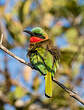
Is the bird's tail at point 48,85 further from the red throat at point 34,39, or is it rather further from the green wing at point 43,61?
the red throat at point 34,39

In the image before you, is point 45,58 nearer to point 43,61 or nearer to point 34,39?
point 43,61

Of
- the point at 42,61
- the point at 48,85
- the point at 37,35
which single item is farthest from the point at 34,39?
the point at 48,85

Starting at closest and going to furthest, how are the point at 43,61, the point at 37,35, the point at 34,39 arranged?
the point at 43,61 → the point at 34,39 → the point at 37,35

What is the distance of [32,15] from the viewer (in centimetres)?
534

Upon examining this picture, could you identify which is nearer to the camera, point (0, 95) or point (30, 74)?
point (0, 95)

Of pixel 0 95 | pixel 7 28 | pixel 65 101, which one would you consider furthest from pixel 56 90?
pixel 7 28

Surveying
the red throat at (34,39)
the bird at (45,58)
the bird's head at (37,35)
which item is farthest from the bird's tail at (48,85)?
the bird's head at (37,35)

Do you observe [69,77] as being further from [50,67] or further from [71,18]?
[50,67]

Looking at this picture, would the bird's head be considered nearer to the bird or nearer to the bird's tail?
the bird

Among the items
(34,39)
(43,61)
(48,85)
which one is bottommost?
(48,85)

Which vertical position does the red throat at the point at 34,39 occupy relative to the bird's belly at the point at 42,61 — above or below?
above

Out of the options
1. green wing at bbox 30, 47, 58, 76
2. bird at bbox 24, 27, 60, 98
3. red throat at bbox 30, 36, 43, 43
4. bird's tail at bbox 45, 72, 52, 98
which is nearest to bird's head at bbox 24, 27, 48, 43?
red throat at bbox 30, 36, 43, 43

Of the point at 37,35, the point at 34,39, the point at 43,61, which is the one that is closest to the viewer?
the point at 43,61

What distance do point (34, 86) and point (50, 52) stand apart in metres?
1.34
